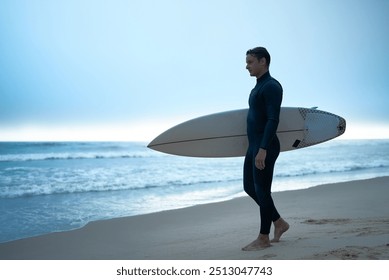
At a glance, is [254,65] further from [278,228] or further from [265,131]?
[278,228]

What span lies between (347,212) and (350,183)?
323cm

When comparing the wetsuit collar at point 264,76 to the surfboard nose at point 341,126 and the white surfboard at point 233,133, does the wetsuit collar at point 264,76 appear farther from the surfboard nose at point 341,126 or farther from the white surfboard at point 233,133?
the surfboard nose at point 341,126

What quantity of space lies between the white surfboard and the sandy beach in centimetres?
79

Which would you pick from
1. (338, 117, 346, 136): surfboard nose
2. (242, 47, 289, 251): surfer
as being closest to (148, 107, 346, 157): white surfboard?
(338, 117, 346, 136): surfboard nose

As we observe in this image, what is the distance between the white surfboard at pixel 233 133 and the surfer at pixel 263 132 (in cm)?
58

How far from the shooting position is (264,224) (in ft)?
9.84

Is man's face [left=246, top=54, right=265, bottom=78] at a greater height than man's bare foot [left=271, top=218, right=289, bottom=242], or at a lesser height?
greater

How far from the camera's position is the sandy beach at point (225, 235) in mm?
2848

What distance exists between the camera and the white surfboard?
3617mm

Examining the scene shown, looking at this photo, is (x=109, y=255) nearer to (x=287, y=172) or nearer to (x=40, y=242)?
(x=40, y=242)

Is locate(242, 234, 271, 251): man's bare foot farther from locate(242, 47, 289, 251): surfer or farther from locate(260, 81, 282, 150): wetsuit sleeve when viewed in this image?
locate(260, 81, 282, 150): wetsuit sleeve

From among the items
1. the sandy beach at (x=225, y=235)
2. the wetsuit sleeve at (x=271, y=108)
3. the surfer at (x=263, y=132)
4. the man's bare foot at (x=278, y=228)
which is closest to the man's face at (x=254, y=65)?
the surfer at (x=263, y=132)

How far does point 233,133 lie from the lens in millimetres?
3664

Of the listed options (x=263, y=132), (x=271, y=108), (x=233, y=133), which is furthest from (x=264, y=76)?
(x=233, y=133)
